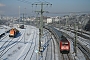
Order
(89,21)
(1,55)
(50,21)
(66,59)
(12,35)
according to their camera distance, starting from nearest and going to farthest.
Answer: (66,59) → (1,55) → (12,35) → (89,21) → (50,21)

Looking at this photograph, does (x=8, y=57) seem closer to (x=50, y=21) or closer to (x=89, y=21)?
(x=89, y=21)

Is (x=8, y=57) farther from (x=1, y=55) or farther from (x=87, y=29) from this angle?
(x=87, y=29)

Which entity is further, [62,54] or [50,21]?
[50,21]

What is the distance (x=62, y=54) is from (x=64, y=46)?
1.93 m

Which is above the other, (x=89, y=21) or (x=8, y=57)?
(x=89, y=21)

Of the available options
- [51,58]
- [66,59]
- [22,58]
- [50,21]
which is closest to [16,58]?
[22,58]

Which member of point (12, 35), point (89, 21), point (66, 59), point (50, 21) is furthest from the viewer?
point (50, 21)

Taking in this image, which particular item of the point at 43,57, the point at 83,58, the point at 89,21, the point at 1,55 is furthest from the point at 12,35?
the point at 89,21

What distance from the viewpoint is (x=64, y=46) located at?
112 ft

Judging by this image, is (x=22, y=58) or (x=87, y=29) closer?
(x=22, y=58)

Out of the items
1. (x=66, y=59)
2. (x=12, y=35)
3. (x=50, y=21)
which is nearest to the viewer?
(x=66, y=59)

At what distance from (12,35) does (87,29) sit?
4432 cm

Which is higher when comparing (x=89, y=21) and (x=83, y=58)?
(x=89, y=21)

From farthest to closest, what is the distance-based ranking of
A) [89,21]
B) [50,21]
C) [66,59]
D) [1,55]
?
[50,21]
[89,21]
[1,55]
[66,59]
